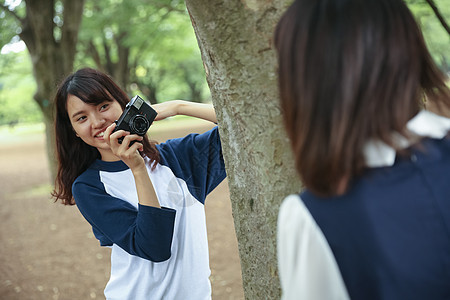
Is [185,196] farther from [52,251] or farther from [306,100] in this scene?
[52,251]

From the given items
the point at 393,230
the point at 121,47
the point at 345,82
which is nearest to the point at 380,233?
the point at 393,230

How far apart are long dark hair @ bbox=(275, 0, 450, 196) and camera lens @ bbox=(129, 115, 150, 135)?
1051mm

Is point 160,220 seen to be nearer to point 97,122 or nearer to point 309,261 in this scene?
point 97,122

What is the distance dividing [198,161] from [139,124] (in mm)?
A: 348

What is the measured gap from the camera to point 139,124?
191 centimetres

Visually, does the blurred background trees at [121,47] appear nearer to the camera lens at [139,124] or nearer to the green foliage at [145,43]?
the green foliage at [145,43]

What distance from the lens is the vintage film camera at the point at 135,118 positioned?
1.88 meters

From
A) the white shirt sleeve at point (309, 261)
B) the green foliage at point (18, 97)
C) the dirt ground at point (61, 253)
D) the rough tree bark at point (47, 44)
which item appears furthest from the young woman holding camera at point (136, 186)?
the green foliage at point (18, 97)

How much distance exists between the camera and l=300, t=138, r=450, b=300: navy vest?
891 mm

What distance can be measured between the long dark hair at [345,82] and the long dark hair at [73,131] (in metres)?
1.21

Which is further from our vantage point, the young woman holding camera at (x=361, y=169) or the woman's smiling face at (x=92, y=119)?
the woman's smiling face at (x=92, y=119)

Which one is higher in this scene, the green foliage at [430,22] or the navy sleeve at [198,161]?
the navy sleeve at [198,161]

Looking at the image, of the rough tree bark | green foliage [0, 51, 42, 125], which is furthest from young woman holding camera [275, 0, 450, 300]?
green foliage [0, 51, 42, 125]

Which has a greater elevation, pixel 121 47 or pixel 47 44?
pixel 47 44
